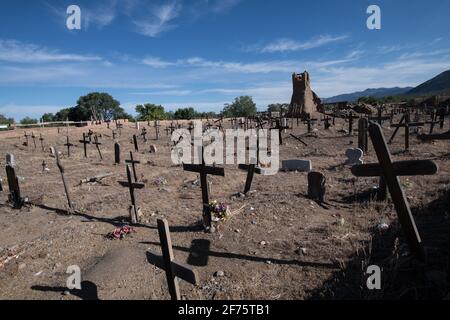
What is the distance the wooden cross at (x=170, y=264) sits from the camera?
336 centimetres

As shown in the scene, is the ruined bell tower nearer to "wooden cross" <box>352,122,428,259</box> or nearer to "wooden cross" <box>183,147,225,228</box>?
"wooden cross" <box>183,147,225,228</box>

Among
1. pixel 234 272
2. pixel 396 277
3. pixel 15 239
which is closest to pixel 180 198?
pixel 15 239

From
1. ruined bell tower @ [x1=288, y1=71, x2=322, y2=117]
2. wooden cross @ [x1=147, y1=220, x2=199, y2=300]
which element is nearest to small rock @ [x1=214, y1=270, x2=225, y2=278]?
wooden cross @ [x1=147, y1=220, x2=199, y2=300]

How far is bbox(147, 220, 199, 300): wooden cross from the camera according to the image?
336cm

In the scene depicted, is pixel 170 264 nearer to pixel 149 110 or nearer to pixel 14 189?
pixel 14 189

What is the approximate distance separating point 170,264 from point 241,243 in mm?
2744

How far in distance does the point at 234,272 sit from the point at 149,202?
4.73 meters

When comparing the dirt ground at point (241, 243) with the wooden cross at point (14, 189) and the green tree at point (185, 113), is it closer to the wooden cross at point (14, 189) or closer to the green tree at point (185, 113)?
the wooden cross at point (14, 189)

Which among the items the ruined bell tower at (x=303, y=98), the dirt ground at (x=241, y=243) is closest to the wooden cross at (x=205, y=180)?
the dirt ground at (x=241, y=243)

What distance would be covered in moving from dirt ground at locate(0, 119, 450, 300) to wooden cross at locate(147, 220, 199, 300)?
108cm

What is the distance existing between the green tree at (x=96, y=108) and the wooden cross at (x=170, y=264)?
73.8 m

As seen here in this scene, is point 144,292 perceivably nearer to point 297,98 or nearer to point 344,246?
point 344,246

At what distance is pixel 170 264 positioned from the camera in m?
3.58
